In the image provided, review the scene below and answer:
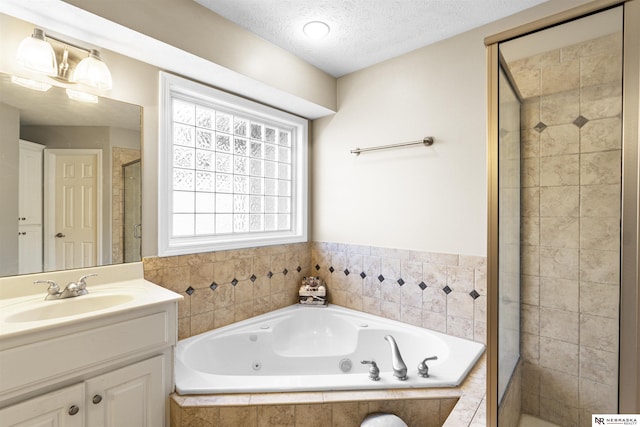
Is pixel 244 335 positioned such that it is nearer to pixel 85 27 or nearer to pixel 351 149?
pixel 351 149

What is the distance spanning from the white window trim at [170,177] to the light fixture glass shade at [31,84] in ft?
1.78

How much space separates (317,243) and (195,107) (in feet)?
5.08

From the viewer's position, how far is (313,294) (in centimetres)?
274

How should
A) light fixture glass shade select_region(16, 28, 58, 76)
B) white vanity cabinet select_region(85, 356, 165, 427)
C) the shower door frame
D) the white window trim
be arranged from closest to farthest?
the shower door frame, white vanity cabinet select_region(85, 356, 165, 427), light fixture glass shade select_region(16, 28, 58, 76), the white window trim

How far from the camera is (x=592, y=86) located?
1.13 meters

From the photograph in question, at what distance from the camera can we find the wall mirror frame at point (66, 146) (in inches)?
57.3

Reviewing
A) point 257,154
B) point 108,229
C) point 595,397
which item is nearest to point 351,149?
point 257,154

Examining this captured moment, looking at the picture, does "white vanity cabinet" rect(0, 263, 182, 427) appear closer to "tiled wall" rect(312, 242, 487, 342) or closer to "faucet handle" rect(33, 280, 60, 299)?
"faucet handle" rect(33, 280, 60, 299)

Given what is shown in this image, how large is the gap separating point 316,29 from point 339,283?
6.54ft

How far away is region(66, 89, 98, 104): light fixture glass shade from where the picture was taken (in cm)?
164

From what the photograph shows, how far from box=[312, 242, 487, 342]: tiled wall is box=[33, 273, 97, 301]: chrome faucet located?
1.81m

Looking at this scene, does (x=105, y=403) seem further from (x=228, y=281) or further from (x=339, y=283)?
(x=339, y=283)

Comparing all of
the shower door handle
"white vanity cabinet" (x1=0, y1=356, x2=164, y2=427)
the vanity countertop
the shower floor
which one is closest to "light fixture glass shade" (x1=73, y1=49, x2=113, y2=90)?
the shower door handle

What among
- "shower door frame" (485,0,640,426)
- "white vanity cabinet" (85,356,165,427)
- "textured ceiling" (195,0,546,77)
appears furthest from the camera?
"textured ceiling" (195,0,546,77)
